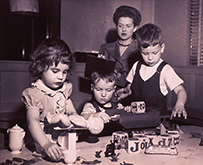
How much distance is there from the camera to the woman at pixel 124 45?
81.0 inches

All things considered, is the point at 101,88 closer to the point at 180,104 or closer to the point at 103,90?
the point at 103,90

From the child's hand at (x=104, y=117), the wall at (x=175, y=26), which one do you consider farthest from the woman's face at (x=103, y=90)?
the wall at (x=175, y=26)

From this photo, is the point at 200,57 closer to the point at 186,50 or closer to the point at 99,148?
the point at 186,50

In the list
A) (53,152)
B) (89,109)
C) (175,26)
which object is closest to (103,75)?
(89,109)

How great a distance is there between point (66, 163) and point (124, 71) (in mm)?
1131

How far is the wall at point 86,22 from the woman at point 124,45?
113 cm

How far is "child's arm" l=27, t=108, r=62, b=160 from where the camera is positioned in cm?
109

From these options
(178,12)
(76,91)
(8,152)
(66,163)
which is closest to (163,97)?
(66,163)

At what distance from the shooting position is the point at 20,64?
9.80 ft

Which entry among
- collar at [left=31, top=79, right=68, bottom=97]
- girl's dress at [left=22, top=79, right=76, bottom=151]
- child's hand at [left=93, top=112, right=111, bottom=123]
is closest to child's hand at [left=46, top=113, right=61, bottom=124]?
girl's dress at [left=22, top=79, right=76, bottom=151]

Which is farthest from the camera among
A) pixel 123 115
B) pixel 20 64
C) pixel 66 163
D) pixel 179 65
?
pixel 179 65

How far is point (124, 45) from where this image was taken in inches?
86.0

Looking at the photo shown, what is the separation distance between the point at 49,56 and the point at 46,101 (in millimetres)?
231

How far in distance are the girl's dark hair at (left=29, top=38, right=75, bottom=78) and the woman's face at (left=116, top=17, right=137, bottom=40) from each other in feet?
2.78
